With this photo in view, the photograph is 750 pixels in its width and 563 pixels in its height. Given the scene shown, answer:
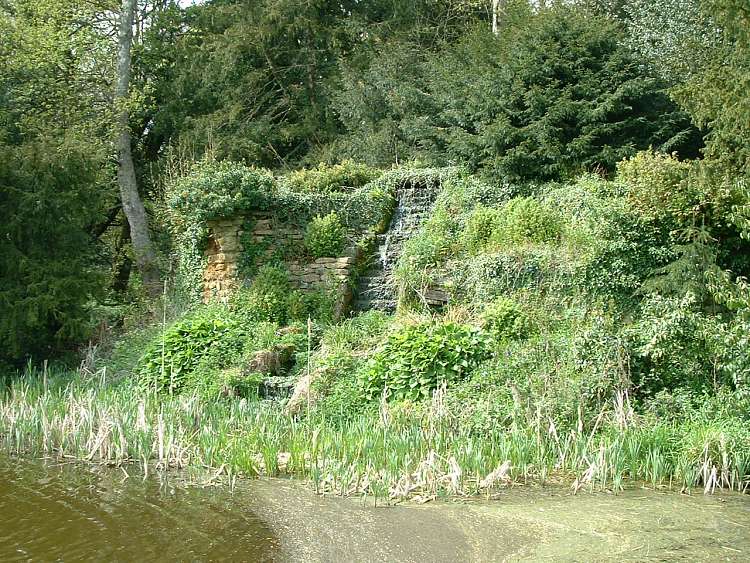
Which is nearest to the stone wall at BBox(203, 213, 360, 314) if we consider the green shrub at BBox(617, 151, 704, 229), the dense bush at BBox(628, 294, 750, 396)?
the green shrub at BBox(617, 151, 704, 229)

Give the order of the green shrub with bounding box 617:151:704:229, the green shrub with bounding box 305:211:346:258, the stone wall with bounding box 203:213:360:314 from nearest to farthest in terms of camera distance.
A: the green shrub with bounding box 617:151:704:229 → the stone wall with bounding box 203:213:360:314 → the green shrub with bounding box 305:211:346:258

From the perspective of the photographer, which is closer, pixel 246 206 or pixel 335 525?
pixel 335 525

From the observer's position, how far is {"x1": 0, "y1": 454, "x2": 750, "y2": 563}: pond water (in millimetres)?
5992

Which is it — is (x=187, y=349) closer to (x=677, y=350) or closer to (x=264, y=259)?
(x=264, y=259)

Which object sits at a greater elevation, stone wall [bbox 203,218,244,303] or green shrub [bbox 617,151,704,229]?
green shrub [bbox 617,151,704,229]

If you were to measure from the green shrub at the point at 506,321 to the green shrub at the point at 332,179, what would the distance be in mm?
5705

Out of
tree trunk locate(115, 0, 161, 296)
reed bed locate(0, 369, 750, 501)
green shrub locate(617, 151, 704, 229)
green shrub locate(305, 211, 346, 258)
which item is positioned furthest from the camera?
tree trunk locate(115, 0, 161, 296)

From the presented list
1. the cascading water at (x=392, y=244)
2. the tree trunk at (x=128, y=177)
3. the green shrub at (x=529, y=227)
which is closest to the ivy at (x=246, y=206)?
the cascading water at (x=392, y=244)

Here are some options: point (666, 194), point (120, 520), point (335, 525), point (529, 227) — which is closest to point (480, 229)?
point (529, 227)

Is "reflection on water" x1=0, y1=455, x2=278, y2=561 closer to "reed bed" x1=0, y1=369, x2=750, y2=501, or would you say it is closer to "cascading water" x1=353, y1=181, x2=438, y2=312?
"reed bed" x1=0, y1=369, x2=750, y2=501

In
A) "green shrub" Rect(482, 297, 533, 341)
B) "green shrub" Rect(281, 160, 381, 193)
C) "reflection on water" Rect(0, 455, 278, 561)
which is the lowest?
"reflection on water" Rect(0, 455, 278, 561)

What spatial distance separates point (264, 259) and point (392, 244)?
2.37 meters

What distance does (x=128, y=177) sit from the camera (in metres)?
19.6

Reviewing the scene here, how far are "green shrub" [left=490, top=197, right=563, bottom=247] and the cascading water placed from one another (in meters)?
1.98
